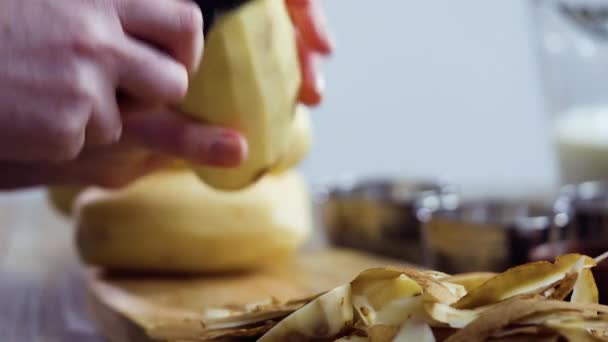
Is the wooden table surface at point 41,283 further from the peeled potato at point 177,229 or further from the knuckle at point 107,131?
the knuckle at point 107,131

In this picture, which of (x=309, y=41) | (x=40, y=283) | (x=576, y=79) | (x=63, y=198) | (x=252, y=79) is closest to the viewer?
(x=252, y=79)

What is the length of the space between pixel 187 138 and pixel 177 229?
10.0 inches

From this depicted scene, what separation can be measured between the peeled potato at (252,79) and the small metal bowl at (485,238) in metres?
0.24

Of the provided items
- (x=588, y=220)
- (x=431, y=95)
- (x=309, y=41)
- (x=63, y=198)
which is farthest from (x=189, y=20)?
(x=431, y=95)

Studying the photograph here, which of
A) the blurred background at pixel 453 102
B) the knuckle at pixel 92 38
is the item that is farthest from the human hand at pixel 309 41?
the blurred background at pixel 453 102

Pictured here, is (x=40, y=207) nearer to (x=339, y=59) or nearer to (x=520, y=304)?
(x=339, y=59)

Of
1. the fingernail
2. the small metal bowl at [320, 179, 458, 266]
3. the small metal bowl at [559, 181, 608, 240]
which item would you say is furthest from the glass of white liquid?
the fingernail

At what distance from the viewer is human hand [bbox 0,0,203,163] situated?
456mm

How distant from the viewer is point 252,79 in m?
0.63

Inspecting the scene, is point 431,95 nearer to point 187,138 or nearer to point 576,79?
point 576,79

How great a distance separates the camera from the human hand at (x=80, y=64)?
0.46 meters

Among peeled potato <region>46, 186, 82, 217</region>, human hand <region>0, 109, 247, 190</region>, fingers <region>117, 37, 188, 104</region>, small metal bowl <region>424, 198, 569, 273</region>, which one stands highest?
fingers <region>117, 37, 188, 104</region>

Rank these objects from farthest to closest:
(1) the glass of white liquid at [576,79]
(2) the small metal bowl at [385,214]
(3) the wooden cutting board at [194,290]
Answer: (1) the glass of white liquid at [576,79] → (2) the small metal bowl at [385,214] → (3) the wooden cutting board at [194,290]

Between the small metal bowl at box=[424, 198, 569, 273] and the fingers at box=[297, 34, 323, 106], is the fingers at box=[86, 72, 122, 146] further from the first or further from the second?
the small metal bowl at box=[424, 198, 569, 273]
